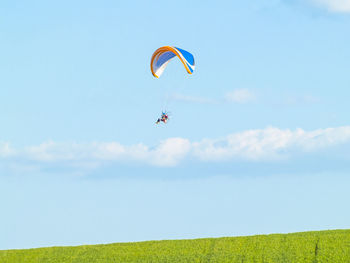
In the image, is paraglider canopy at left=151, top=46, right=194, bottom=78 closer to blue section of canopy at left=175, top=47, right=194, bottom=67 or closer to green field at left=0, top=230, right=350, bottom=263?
blue section of canopy at left=175, top=47, right=194, bottom=67

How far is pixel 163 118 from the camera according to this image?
1645 inches

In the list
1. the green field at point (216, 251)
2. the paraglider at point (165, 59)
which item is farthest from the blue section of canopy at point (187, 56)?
the green field at point (216, 251)

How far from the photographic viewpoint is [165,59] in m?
43.7

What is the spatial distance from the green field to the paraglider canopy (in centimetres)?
1119

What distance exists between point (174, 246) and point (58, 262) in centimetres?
739

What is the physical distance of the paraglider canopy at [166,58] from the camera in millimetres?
39688

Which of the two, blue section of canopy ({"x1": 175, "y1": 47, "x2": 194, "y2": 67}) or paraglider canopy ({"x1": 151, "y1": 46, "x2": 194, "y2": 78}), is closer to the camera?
paraglider canopy ({"x1": 151, "y1": 46, "x2": 194, "y2": 78})

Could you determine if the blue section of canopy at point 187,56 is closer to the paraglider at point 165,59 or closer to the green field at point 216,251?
the paraglider at point 165,59

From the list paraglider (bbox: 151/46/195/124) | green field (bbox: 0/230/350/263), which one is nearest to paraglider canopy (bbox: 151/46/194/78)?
paraglider (bbox: 151/46/195/124)

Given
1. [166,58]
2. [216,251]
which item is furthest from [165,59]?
[216,251]

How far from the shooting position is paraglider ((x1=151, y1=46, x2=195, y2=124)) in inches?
1564

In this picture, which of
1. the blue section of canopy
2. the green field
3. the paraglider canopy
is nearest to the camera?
the green field

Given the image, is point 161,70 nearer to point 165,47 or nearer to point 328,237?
point 165,47

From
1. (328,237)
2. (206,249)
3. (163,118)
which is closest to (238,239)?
(206,249)
